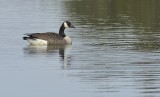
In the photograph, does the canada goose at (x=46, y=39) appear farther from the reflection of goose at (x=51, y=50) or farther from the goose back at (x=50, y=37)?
the reflection of goose at (x=51, y=50)

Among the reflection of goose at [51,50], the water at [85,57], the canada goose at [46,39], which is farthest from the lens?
the canada goose at [46,39]

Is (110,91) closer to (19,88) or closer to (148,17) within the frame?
(19,88)

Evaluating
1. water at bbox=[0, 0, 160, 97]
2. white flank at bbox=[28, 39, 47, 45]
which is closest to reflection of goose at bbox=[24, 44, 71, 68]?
water at bbox=[0, 0, 160, 97]

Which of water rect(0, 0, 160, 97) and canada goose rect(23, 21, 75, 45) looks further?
canada goose rect(23, 21, 75, 45)

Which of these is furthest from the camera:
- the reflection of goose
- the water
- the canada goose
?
the canada goose

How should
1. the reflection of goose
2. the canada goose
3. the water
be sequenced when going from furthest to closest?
the canada goose → the reflection of goose → the water

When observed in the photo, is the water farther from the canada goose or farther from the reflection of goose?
the canada goose

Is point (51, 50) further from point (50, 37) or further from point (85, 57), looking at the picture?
→ point (85, 57)

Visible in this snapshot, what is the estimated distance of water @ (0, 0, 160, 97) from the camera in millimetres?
17875

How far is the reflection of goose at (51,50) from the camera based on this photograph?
80.8 ft

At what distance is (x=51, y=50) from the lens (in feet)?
86.4

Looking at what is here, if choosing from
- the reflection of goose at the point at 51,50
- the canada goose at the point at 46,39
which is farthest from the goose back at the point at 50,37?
the reflection of goose at the point at 51,50

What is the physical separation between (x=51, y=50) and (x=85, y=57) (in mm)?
2963

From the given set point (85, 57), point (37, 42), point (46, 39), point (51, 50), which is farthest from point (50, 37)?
point (85, 57)
